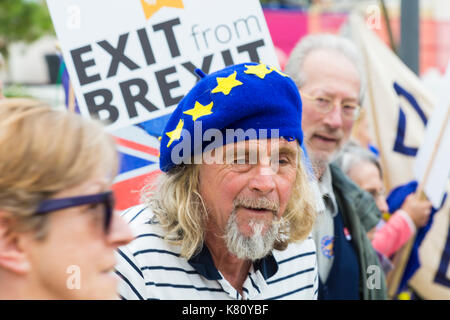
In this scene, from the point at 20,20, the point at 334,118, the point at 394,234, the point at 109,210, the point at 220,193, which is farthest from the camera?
the point at 20,20

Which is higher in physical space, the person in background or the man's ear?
the man's ear

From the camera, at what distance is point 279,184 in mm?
1805

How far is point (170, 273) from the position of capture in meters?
1.76

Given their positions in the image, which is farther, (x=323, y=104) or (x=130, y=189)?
(x=323, y=104)

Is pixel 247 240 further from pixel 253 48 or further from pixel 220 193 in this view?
pixel 253 48

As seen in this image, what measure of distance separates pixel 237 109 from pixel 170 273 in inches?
21.5

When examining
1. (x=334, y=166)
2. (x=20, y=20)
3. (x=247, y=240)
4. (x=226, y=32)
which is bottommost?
(x=334, y=166)

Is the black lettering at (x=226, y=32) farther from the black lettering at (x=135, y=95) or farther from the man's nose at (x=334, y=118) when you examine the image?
the man's nose at (x=334, y=118)

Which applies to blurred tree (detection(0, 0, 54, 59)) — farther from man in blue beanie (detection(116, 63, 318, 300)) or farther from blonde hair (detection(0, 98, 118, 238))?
blonde hair (detection(0, 98, 118, 238))

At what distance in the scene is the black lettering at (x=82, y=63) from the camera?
2.16 meters

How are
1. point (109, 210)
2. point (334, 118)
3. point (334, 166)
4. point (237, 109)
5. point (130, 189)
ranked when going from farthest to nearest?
point (334, 166)
point (334, 118)
point (130, 189)
point (237, 109)
point (109, 210)

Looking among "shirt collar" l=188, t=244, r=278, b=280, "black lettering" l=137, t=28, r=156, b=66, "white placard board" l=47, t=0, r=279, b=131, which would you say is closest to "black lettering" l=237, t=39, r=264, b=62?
"white placard board" l=47, t=0, r=279, b=131

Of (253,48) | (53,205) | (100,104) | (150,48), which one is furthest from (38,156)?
(253,48)

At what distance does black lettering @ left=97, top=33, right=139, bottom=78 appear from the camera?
2.19 meters
